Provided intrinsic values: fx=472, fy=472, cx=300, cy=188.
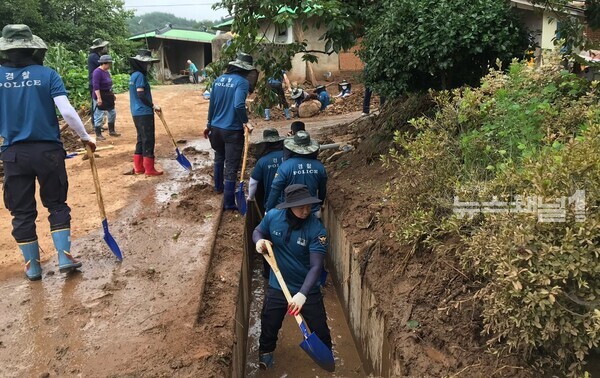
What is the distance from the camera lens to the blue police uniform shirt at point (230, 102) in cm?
582

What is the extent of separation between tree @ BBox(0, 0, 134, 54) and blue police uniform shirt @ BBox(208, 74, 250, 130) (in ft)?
66.0


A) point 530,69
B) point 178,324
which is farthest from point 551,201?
point 178,324

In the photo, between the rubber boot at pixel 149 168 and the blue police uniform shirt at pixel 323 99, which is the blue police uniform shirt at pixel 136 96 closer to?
the rubber boot at pixel 149 168

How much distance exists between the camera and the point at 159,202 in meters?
6.48

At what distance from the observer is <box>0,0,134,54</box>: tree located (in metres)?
21.3

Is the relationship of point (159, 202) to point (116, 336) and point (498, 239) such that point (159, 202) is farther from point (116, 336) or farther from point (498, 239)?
point (498, 239)

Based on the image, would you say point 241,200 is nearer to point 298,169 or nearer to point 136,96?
point 298,169

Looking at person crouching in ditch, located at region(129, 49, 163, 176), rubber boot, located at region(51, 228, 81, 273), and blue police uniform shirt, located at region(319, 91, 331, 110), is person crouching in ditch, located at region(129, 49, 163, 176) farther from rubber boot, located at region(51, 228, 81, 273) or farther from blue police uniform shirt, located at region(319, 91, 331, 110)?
blue police uniform shirt, located at region(319, 91, 331, 110)

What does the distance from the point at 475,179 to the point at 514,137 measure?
0.48 metres


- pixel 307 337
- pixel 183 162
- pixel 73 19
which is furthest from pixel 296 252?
pixel 73 19

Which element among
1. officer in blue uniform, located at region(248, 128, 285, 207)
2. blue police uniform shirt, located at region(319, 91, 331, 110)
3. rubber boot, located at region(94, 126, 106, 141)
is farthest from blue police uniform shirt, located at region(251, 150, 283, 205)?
blue police uniform shirt, located at region(319, 91, 331, 110)

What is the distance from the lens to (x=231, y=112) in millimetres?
5906

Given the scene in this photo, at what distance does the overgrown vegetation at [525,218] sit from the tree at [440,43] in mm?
1440

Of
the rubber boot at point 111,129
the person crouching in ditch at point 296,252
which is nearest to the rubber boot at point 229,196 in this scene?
the person crouching in ditch at point 296,252
